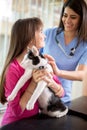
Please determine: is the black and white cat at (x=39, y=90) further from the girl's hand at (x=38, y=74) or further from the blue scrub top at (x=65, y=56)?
the blue scrub top at (x=65, y=56)

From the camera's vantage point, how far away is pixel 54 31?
4.58 feet

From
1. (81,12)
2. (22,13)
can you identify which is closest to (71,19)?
(81,12)

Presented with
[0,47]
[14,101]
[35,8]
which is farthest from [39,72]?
[35,8]

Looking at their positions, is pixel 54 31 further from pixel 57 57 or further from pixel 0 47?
pixel 0 47

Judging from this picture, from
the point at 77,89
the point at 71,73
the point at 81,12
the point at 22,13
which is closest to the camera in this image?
the point at 71,73

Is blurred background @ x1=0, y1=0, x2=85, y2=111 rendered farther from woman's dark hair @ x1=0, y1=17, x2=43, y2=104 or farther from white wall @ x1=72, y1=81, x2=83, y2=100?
woman's dark hair @ x1=0, y1=17, x2=43, y2=104

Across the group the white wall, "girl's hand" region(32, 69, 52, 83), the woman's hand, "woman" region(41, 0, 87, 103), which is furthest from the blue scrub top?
the white wall

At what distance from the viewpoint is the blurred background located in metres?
1.83

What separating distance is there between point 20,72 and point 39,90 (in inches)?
5.1

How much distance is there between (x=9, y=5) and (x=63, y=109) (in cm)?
109

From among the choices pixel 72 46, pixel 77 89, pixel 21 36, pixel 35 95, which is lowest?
pixel 77 89

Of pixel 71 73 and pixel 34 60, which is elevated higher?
pixel 34 60

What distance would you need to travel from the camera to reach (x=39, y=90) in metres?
0.90

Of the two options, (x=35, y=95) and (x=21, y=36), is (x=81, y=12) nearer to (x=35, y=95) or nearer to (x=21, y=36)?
(x=21, y=36)
